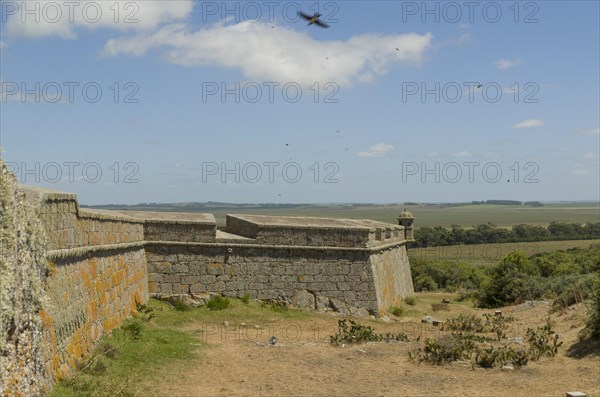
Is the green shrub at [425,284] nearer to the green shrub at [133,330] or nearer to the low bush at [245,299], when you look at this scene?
the low bush at [245,299]

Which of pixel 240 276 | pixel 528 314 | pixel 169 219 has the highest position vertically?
pixel 169 219

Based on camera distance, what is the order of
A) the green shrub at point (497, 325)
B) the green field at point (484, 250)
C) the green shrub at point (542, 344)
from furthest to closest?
the green field at point (484, 250) → the green shrub at point (497, 325) → the green shrub at point (542, 344)

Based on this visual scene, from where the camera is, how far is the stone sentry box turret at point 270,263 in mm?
17391

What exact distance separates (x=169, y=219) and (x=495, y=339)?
9.86m

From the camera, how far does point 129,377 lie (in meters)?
9.77

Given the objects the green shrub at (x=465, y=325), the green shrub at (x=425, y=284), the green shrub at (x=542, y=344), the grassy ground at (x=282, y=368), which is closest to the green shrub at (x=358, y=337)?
the grassy ground at (x=282, y=368)

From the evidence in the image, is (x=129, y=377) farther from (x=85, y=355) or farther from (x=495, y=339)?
(x=495, y=339)

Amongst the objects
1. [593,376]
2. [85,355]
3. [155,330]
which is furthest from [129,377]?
[593,376]

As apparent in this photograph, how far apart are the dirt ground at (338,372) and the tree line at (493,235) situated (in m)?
59.6

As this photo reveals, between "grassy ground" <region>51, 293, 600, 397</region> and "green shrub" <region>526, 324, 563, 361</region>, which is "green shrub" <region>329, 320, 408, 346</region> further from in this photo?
"green shrub" <region>526, 324, 563, 361</region>

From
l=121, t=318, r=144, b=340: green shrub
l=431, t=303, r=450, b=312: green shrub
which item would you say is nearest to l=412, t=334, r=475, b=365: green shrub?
l=121, t=318, r=144, b=340: green shrub

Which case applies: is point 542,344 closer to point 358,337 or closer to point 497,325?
point 497,325

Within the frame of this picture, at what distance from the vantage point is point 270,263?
18.0 meters

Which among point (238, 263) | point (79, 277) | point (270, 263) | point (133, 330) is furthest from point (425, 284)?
point (79, 277)
